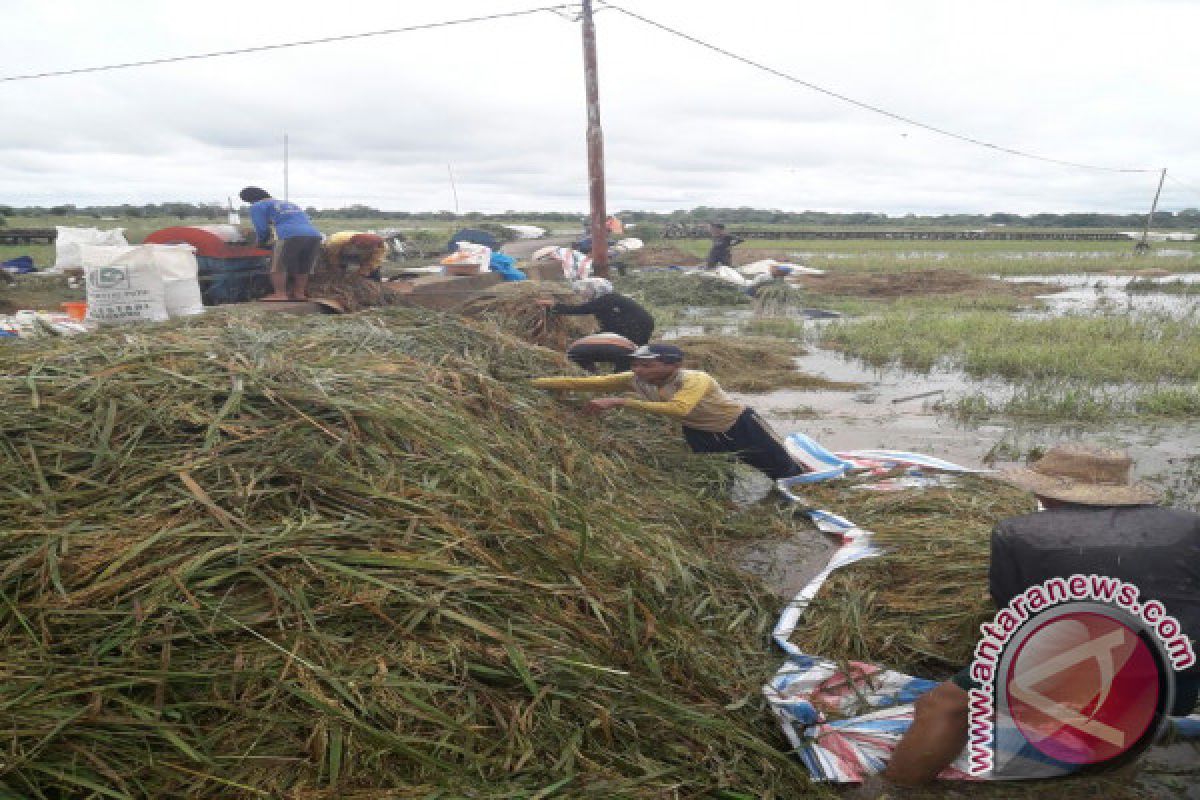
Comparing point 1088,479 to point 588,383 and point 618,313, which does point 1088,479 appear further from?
point 618,313

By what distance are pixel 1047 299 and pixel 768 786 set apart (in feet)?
53.7

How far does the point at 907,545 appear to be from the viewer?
3430 mm

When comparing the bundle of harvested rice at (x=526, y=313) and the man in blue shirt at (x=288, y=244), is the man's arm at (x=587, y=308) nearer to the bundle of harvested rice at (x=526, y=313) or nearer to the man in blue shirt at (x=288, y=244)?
the bundle of harvested rice at (x=526, y=313)

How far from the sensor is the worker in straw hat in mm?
1946

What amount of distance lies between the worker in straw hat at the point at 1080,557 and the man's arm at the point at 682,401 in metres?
2.06

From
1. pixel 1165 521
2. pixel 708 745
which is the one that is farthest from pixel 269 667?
pixel 1165 521

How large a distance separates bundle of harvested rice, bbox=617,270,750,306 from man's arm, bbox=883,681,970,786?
11894 mm

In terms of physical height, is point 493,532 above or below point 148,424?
below

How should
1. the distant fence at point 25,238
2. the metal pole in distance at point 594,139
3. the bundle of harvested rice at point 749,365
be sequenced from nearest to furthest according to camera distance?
1. the bundle of harvested rice at point 749,365
2. the metal pole in distance at point 594,139
3. the distant fence at point 25,238

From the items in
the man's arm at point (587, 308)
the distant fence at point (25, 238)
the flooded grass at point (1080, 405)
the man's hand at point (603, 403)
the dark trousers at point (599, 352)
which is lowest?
the flooded grass at point (1080, 405)

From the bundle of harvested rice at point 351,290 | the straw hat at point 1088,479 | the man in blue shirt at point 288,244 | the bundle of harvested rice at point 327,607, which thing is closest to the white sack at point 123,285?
the man in blue shirt at point 288,244

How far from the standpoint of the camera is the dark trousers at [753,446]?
176 inches

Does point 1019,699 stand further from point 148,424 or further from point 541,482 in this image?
point 148,424

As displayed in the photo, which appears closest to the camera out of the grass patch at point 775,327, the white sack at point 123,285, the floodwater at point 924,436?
the floodwater at point 924,436
